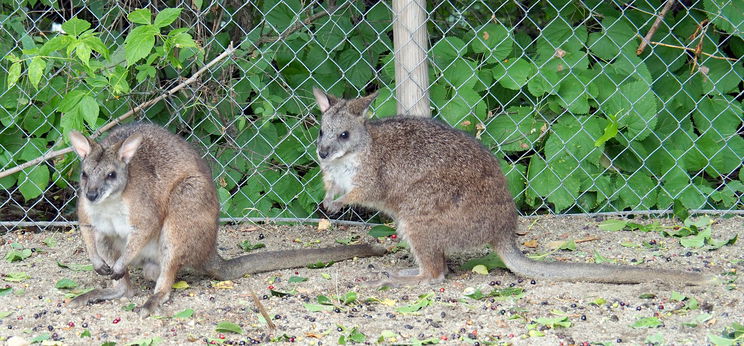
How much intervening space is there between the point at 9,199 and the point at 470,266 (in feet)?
8.72

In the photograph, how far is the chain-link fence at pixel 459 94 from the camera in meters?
5.80

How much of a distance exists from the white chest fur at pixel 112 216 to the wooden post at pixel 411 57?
1.82 metres

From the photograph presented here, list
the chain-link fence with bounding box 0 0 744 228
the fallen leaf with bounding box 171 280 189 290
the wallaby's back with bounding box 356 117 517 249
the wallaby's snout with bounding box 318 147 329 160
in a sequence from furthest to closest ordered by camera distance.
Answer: the chain-link fence with bounding box 0 0 744 228 < the wallaby's snout with bounding box 318 147 329 160 < the wallaby's back with bounding box 356 117 517 249 < the fallen leaf with bounding box 171 280 189 290

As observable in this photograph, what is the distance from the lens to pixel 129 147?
459 cm

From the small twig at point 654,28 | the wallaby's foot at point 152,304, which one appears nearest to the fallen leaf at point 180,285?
the wallaby's foot at point 152,304

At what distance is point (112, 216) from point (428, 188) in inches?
58.6

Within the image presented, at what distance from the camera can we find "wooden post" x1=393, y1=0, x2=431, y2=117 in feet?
18.5

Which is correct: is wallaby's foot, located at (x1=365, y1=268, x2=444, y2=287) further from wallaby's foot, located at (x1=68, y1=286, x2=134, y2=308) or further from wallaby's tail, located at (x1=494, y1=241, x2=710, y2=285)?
wallaby's foot, located at (x1=68, y1=286, x2=134, y2=308)

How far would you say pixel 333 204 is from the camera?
205 inches

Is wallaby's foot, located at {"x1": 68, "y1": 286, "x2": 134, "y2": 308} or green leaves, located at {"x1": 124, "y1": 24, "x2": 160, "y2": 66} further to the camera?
green leaves, located at {"x1": 124, "y1": 24, "x2": 160, "y2": 66}

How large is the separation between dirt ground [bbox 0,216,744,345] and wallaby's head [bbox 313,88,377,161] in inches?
23.8

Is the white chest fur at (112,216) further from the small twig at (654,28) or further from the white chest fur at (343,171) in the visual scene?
the small twig at (654,28)

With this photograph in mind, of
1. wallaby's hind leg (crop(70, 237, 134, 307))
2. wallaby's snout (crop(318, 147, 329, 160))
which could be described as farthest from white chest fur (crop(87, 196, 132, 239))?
wallaby's snout (crop(318, 147, 329, 160))

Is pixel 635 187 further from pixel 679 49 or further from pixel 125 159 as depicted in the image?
pixel 125 159
